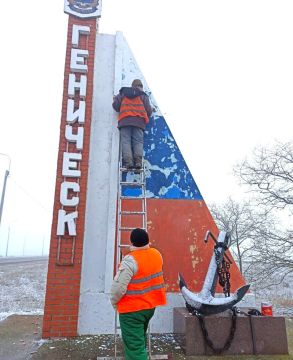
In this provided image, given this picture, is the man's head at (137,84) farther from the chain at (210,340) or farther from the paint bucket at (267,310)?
the paint bucket at (267,310)

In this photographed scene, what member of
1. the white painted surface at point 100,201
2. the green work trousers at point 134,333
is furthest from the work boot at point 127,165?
the green work trousers at point 134,333

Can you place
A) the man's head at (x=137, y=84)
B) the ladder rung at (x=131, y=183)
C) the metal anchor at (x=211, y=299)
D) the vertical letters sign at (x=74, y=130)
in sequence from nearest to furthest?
the metal anchor at (x=211, y=299)
the vertical letters sign at (x=74, y=130)
the ladder rung at (x=131, y=183)
the man's head at (x=137, y=84)

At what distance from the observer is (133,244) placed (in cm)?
342

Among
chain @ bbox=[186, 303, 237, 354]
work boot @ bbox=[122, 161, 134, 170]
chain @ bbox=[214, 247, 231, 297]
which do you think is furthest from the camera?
work boot @ bbox=[122, 161, 134, 170]

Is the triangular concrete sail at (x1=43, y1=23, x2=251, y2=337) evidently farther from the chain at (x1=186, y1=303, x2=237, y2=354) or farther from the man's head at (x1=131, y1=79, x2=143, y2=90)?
the chain at (x1=186, y1=303, x2=237, y2=354)

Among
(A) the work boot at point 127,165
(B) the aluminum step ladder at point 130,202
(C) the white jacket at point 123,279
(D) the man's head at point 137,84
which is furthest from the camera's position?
(D) the man's head at point 137,84

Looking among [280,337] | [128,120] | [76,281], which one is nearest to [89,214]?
[76,281]

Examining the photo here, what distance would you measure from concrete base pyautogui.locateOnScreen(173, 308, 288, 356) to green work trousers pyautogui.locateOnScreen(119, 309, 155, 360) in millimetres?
1278

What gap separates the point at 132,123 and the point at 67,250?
2.49m

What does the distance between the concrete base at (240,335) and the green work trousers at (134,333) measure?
128 cm

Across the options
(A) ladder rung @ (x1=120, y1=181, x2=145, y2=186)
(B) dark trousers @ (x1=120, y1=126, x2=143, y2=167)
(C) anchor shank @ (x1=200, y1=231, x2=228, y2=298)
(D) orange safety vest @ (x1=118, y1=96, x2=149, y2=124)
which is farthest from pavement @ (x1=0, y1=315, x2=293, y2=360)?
(D) orange safety vest @ (x1=118, y1=96, x2=149, y2=124)

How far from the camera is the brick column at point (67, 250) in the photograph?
16.3 feet

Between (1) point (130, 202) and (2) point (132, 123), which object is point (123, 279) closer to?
(1) point (130, 202)

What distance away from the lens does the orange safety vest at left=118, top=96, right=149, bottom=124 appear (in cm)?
572
